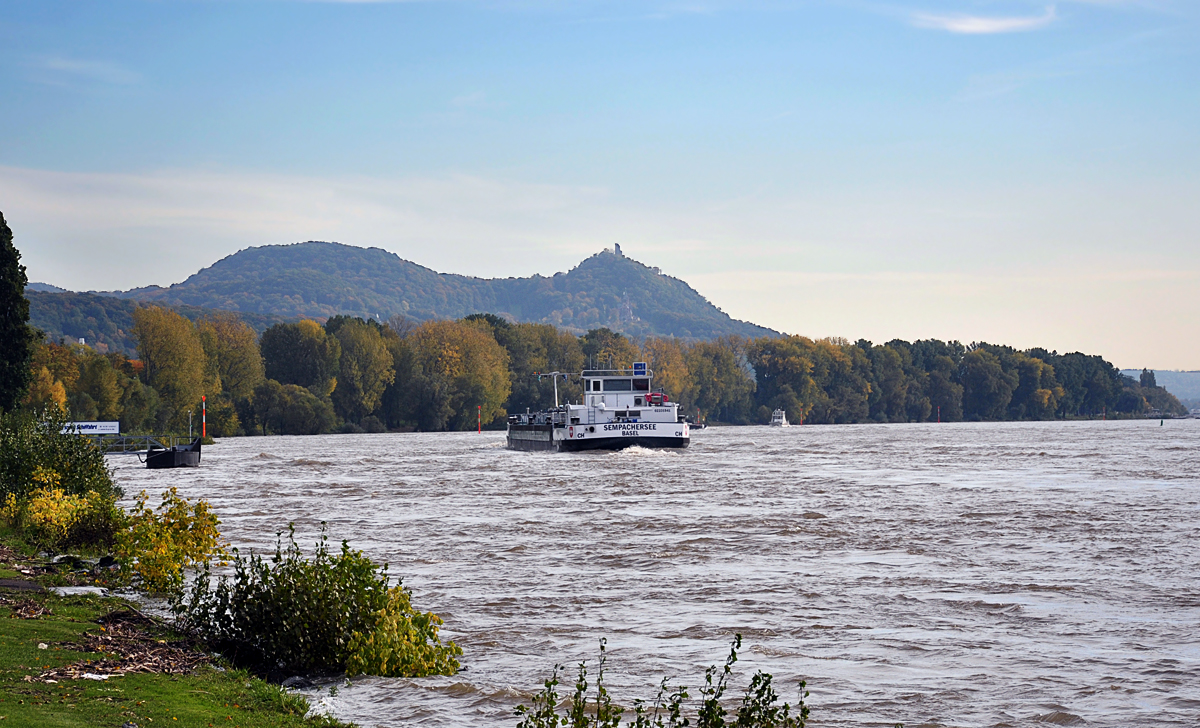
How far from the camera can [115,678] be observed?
445 inches

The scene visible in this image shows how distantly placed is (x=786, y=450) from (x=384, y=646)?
3005 inches

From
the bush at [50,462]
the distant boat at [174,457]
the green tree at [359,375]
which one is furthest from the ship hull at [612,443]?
the bush at [50,462]

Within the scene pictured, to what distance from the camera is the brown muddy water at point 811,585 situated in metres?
12.8

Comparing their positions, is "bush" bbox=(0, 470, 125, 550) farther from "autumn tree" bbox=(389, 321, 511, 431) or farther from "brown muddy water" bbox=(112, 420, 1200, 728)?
"autumn tree" bbox=(389, 321, 511, 431)

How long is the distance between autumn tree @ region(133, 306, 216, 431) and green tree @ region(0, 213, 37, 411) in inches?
1812

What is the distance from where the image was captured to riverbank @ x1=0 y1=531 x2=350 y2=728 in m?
9.80

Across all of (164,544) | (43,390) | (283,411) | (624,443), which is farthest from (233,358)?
(164,544)

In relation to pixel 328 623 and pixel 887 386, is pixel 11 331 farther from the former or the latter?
pixel 887 386

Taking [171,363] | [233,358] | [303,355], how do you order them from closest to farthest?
[171,363], [233,358], [303,355]

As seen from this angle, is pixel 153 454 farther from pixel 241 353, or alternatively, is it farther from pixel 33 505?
pixel 241 353

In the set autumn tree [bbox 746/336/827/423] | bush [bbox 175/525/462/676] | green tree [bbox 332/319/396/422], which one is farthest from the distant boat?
autumn tree [bbox 746/336/827/423]

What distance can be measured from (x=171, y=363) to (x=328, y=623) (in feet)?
319

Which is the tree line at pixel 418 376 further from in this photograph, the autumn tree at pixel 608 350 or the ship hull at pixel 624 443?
the ship hull at pixel 624 443

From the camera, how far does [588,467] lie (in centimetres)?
6494
